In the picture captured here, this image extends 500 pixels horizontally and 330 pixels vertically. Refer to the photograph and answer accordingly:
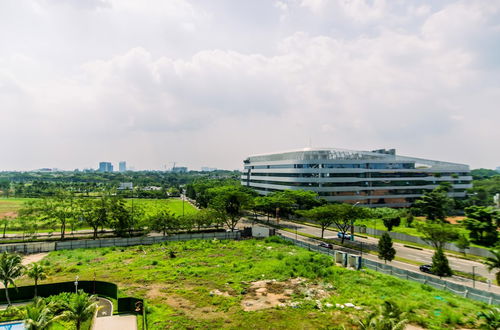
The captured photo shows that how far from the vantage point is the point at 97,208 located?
67750 mm

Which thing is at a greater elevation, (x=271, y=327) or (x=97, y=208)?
(x=97, y=208)

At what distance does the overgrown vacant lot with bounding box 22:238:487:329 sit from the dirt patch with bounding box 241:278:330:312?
0.11 m

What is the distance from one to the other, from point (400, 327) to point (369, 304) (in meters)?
15.8

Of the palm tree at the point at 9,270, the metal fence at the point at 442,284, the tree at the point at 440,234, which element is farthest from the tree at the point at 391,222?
the palm tree at the point at 9,270

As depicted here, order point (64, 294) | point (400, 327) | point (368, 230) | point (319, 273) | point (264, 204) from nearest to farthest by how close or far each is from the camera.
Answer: point (400, 327)
point (64, 294)
point (319, 273)
point (368, 230)
point (264, 204)

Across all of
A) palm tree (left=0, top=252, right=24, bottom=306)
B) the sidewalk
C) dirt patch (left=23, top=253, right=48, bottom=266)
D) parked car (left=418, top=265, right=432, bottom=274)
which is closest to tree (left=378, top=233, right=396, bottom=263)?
parked car (left=418, top=265, right=432, bottom=274)

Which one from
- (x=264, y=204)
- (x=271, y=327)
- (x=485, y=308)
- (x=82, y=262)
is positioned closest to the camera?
(x=271, y=327)

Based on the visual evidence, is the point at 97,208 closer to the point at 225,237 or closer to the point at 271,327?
the point at 225,237

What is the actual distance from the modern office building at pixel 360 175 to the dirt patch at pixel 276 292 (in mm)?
67649

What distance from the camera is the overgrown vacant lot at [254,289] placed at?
2936cm

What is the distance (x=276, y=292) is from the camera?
1446 inches

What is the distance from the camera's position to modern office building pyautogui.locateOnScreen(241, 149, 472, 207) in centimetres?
10581

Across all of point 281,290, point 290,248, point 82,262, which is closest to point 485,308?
point 281,290

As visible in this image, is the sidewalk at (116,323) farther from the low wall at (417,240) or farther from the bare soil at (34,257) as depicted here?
the low wall at (417,240)
